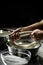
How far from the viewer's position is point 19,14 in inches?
89.2

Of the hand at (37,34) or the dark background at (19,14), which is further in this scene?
the dark background at (19,14)

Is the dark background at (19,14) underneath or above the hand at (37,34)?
above

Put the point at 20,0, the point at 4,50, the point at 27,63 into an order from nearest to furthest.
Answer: the point at 27,63 → the point at 4,50 → the point at 20,0

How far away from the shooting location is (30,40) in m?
1.11

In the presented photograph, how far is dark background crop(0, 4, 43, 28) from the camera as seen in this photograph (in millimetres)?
2242

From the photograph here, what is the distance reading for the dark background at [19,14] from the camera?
2242mm

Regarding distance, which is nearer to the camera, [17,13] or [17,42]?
[17,42]

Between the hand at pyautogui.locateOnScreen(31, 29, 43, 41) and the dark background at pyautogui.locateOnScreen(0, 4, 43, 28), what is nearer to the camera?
the hand at pyautogui.locateOnScreen(31, 29, 43, 41)

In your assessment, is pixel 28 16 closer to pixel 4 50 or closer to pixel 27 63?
pixel 4 50

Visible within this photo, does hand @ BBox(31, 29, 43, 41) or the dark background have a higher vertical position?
the dark background

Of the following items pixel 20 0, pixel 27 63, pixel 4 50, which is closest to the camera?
pixel 27 63

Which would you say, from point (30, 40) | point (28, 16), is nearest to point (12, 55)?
point (30, 40)

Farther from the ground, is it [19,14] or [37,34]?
[19,14]

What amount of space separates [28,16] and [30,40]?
46.5 inches
